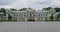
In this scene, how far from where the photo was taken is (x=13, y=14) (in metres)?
69.8

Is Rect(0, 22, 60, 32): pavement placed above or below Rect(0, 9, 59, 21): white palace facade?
above

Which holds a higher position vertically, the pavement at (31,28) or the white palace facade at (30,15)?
the pavement at (31,28)

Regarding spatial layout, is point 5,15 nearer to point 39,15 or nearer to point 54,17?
point 39,15

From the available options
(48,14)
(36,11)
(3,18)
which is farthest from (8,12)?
(48,14)

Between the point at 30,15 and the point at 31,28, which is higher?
the point at 31,28

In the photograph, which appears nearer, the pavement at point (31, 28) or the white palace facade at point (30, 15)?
the pavement at point (31, 28)

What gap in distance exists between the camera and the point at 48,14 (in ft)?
227

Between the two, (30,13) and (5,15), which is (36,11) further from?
(5,15)

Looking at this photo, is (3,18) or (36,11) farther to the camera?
(36,11)

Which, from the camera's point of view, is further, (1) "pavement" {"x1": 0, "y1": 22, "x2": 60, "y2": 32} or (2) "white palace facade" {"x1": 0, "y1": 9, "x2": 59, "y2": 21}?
(2) "white palace facade" {"x1": 0, "y1": 9, "x2": 59, "y2": 21}

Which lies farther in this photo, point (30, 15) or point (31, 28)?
point (30, 15)

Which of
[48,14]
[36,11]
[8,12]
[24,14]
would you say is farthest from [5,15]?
[48,14]

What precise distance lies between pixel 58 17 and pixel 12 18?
15.9 meters

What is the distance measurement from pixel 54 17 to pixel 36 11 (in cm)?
755
